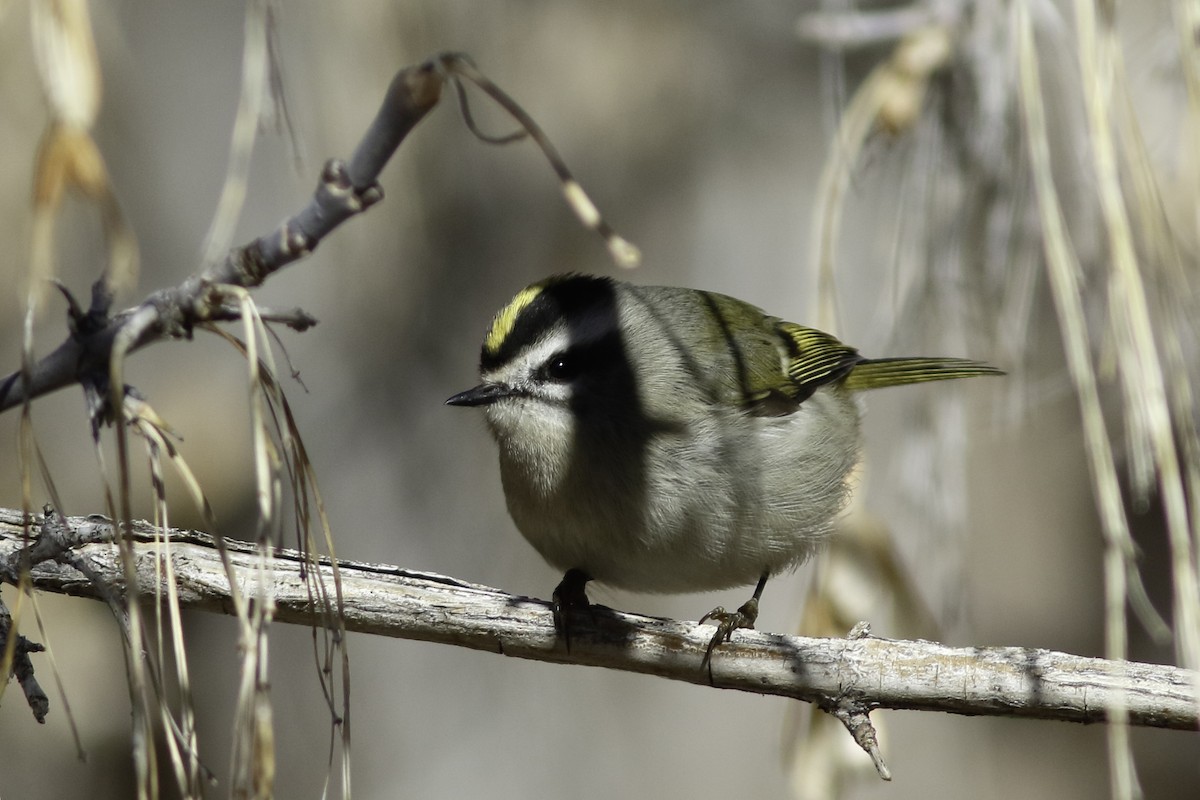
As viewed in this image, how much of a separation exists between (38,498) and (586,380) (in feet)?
8.15

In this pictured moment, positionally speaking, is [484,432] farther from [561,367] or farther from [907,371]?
[907,371]

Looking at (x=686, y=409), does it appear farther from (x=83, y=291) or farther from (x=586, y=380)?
(x=83, y=291)

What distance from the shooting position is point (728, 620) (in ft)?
7.49

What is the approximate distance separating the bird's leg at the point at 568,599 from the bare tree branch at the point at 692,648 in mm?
24

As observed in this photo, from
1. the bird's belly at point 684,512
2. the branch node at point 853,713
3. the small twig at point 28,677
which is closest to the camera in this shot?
the small twig at point 28,677

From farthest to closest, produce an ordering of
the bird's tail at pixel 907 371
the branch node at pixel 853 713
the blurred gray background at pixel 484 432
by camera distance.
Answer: the blurred gray background at pixel 484 432 → the bird's tail at pixel 907 371 → the branch node at pixel 853 713

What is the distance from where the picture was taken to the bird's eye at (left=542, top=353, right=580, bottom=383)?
2.66m

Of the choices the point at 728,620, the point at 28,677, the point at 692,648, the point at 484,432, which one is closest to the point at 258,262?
the point at 28,677

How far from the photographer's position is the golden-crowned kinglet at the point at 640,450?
256 centimetres

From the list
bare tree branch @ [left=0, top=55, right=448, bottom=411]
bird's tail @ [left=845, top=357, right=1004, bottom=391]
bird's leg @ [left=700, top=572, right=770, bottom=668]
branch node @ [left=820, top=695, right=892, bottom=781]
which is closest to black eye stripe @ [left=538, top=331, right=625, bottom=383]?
bird's leg @ [left=700, top=572, right=770, bottom=668]

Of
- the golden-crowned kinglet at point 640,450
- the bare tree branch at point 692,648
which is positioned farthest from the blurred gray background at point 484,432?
the bare tree branch at point 692,648

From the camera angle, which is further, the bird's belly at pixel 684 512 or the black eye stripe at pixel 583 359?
the black eye stripe at pixel 583 359

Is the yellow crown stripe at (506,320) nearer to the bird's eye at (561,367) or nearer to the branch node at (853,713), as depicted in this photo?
the bird's eye at (561,367)

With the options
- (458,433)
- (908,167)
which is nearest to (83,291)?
(458,433)
